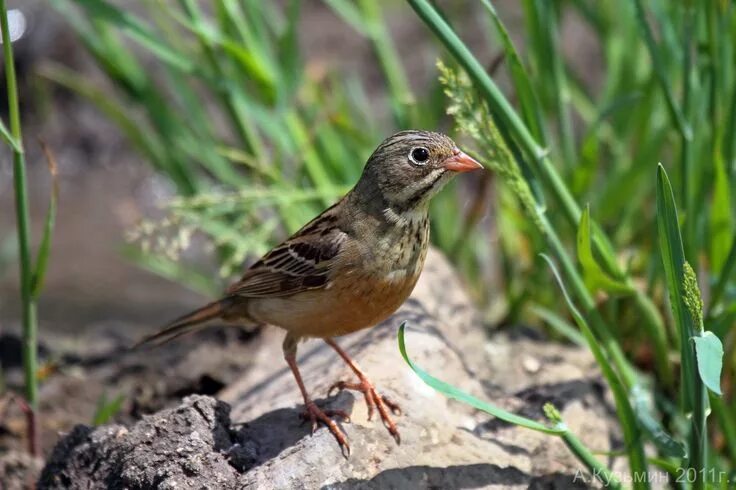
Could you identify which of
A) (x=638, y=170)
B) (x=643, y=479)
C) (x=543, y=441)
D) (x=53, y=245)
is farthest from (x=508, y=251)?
(x=53, y=245)

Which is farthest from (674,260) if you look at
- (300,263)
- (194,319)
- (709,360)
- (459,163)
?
(194,319)

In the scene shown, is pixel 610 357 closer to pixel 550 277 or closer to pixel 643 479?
pixel 643 479

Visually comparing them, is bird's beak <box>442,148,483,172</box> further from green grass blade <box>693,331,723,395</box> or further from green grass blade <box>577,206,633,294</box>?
green grass blade <box>693,331,723,395</box>

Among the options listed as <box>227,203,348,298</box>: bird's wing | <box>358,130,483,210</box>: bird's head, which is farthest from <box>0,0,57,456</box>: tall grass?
<box>358,130,483,210</box>: bird's head

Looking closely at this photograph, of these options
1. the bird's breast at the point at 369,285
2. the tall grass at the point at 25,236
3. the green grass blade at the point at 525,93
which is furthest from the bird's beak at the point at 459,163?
the tall grass at the point at 25,236

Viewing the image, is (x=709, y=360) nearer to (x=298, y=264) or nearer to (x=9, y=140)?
(x=298, y=264)

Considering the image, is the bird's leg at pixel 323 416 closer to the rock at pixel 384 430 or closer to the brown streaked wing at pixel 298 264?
the rock at pixel 384 430

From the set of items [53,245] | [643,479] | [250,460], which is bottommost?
[643,479]
